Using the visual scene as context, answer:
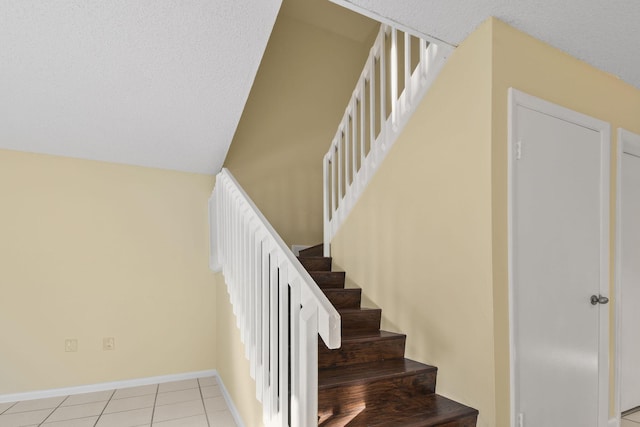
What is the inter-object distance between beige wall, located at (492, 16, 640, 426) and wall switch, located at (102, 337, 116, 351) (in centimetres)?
314

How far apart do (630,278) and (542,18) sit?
2.10 m

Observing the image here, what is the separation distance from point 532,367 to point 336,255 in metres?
1.77

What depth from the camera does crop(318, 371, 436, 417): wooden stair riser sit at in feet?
6.32

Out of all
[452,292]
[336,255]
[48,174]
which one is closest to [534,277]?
[452,292]

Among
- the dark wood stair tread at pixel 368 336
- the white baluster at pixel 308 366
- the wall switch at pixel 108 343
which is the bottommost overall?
the wall switch at pixel 108 343

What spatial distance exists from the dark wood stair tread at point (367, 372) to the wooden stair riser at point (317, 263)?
1.15 metres

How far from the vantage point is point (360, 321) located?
2637mm

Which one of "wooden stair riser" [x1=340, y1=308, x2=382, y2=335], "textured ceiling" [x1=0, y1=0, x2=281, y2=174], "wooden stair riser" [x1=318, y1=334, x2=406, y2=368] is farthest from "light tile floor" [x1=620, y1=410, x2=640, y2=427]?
"textured ceiling" [x1=0, y1=0, x2=281, y2=174]

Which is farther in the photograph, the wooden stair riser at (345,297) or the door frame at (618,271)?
the wooden stair riser at (345,297)

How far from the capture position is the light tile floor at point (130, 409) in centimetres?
269

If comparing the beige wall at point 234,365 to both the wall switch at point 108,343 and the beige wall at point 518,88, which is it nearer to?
the wall switch at point 108,343

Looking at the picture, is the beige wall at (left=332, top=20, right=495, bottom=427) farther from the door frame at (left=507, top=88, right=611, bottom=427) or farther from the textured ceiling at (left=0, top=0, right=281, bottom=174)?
the textured ceiling at (left=0, top=0, right=281, bottom=174)

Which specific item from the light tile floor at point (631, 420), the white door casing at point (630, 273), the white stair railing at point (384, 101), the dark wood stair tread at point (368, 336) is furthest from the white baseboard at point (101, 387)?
the white door casing at point (630, 273)

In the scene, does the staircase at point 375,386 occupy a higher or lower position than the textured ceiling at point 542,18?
lower
